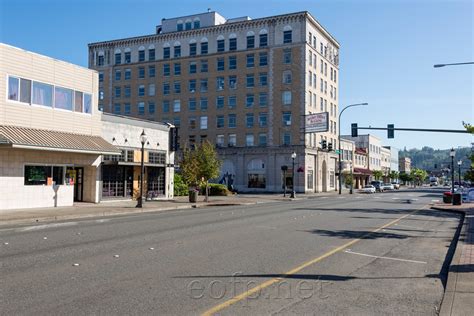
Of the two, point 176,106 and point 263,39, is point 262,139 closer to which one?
point 263,39

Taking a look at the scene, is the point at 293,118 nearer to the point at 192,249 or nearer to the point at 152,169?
the point at 152,169

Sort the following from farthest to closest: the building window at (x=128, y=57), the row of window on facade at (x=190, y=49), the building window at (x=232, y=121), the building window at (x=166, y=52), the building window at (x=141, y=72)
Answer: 1. the building window at (x=128, y=57)
2. the building window at (x=141, y=72)
3. the building window at (x=166, y=52)
4. the building window at (x=232, y=121)
5. the row of window on facade at (x=190, y=49)

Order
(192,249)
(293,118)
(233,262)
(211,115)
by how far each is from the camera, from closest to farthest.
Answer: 1. (233,262)
2. (192,249)
3. (293,118)
4. (211,115)

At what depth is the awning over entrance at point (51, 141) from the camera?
68.1 ft

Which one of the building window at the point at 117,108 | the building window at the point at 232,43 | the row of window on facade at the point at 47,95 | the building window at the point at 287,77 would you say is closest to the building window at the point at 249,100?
the building window at the point at 287,77

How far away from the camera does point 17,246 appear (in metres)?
11.0

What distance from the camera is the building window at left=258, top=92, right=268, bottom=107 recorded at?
65.9 metres

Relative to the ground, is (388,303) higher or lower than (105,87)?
lower

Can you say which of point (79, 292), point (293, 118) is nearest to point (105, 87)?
point (293, 118)

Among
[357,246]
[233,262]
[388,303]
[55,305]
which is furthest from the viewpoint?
[357,246]

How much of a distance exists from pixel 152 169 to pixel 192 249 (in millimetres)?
23509

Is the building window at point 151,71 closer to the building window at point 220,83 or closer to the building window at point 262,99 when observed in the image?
the building window at point 220,83

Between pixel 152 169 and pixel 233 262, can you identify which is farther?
pixel 152 169

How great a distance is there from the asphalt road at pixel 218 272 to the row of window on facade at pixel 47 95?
406 inches
